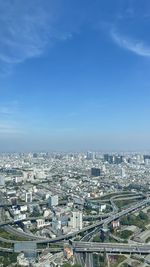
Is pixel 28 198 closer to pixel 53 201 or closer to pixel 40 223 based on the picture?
pixel 53 201

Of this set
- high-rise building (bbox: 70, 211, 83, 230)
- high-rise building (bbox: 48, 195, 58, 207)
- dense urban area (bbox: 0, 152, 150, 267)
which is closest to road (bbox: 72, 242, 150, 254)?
dense urban area (bbox: 0, 152, 150, 267)

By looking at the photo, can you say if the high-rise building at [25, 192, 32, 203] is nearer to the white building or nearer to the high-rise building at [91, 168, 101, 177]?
the white building

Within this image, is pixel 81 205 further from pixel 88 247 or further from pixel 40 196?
pixel 88 247

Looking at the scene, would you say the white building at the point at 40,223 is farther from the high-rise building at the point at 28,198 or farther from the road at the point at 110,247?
the high-rise building at the point at 28,198

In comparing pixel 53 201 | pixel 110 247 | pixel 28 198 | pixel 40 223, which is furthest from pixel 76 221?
pixel 28 198

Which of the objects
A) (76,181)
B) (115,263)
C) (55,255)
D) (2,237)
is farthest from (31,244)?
(76,181)

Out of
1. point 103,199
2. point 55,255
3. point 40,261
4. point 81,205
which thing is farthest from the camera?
point 103,199

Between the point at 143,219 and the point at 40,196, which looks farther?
the point at 40,196

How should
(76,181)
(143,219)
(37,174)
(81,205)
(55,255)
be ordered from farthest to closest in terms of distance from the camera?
(37,174), (76,181), (81,205), (143,219), (55,255)

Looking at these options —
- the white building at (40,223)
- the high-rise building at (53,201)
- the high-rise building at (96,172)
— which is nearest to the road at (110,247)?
the white building at (40,223)
